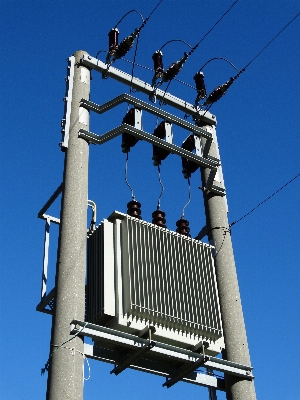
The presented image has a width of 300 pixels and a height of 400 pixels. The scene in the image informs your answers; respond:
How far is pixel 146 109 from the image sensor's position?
8.52 metres

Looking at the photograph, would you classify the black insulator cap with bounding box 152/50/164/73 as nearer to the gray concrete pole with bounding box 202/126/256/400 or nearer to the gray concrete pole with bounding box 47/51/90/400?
the gray concrete pole with bounding box 47/51/90/400

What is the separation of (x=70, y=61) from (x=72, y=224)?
8.86ft

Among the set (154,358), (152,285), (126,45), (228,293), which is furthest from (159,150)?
(154,358)

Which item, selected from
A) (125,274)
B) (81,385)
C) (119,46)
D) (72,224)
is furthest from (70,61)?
(81,385)

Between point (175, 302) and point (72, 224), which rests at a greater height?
point (72, 224)

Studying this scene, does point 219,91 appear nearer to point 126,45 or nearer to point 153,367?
point 126,45

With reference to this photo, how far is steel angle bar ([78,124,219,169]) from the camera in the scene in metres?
7.82

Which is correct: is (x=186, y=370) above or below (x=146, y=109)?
below

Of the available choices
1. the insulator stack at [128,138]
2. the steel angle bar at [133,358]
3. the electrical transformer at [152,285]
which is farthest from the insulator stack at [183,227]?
the steel angle bar at [133,358]

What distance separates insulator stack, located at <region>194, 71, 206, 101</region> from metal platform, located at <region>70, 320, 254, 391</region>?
4.06 metres

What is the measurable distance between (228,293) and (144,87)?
127 inches

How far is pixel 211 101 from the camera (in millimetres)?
9352

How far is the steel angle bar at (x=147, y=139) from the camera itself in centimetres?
782

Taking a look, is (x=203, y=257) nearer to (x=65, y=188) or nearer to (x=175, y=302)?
(x=175, y=302)
